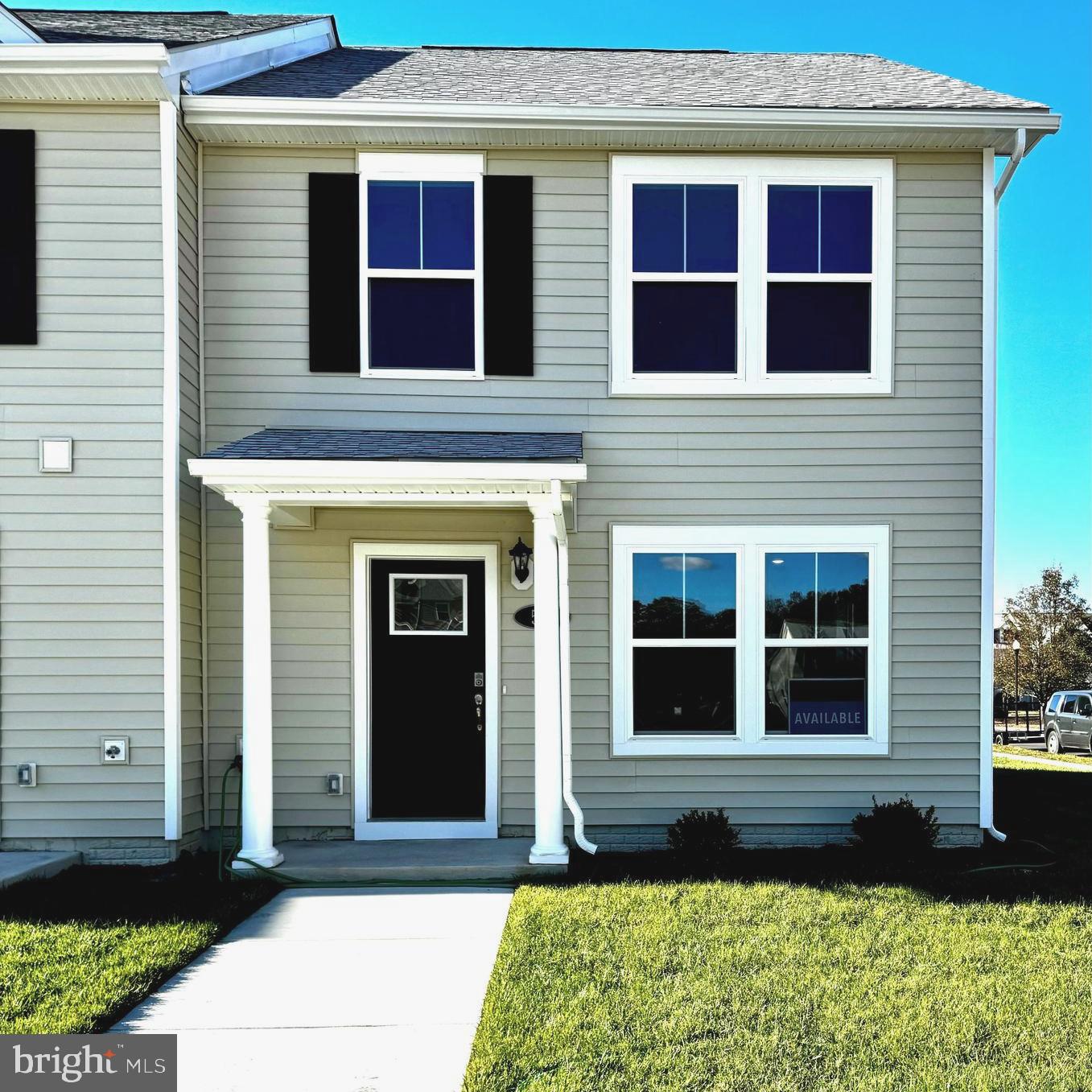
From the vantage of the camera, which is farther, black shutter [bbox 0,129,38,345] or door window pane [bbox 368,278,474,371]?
door window pane [bbox 368,278,474,371]

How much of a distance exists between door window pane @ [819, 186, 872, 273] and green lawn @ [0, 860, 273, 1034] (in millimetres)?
5937

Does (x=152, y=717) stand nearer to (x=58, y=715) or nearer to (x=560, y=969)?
(x=58, y=715)

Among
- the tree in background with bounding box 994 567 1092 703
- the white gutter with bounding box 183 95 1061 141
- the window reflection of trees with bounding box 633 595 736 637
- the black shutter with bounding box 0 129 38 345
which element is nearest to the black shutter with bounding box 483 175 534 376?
the white gutter with bounding box 183 95 1061 141

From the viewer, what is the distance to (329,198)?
7328 millimetres

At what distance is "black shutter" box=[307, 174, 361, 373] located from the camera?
Answer: 732cm

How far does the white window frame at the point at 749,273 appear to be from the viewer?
24.3 feet

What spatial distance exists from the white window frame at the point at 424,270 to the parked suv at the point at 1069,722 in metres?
19.0

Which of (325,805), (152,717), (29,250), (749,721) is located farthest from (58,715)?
(749,721)

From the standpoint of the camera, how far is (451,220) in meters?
7.42

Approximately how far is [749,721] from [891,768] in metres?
1.12

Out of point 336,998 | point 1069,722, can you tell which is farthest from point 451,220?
point 1069,722

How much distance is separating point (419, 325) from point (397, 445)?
1.22 meters

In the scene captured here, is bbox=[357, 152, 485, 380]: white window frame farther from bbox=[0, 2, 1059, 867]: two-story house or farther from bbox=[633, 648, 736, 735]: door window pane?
bbox=[633, 648, 736, 735]: door window pane

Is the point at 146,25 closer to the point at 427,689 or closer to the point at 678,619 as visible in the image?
the point at 427,689
